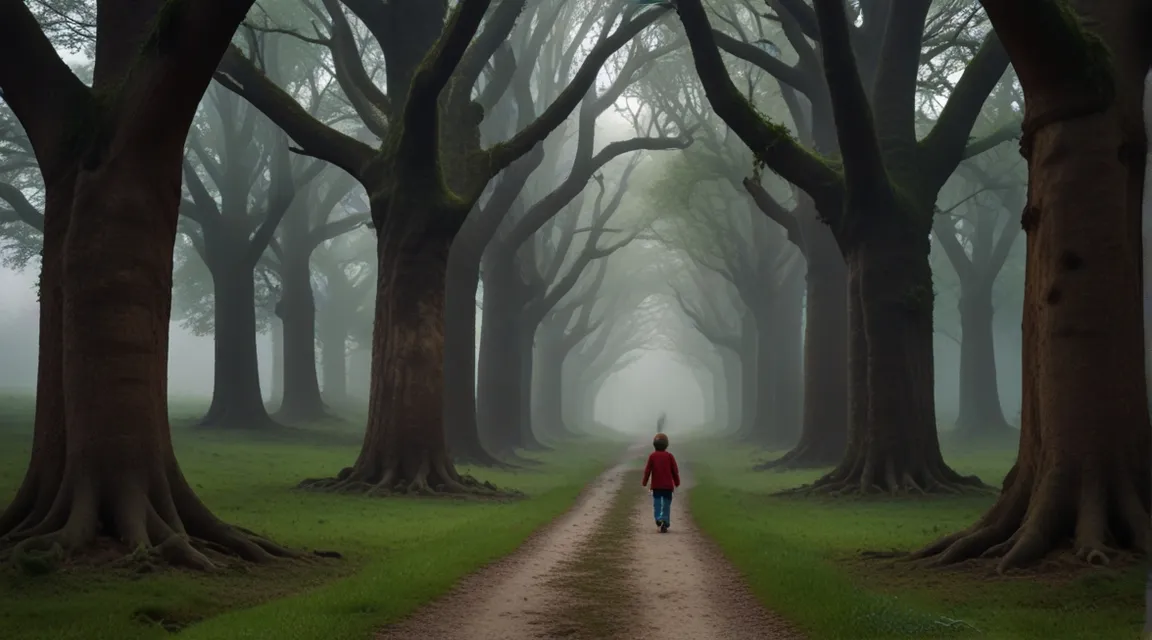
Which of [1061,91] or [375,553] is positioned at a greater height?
[1061,91]

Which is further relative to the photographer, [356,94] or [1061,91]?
[356,94]

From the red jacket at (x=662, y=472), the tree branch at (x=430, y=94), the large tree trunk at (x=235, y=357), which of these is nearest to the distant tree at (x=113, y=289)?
the red jacket at (x=662, y=472)

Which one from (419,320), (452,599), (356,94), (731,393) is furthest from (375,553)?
(731,393)

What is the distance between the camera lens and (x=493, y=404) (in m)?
35.5

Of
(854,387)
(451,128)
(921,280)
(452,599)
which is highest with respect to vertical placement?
(451,128)

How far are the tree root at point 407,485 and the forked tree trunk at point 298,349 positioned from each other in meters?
21.2

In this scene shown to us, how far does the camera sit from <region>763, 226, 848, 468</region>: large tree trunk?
2856 cm

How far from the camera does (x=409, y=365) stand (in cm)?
2089

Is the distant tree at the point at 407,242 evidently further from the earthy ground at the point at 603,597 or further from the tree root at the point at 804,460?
the tree root at the point at 804,460

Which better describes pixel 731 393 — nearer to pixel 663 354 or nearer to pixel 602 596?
pixel 602 596

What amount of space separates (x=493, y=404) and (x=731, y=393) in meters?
36.9

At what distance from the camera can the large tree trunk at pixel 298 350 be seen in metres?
41.2

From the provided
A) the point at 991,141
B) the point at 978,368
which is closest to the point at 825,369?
the point at 991,141

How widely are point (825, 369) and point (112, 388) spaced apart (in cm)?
2094
